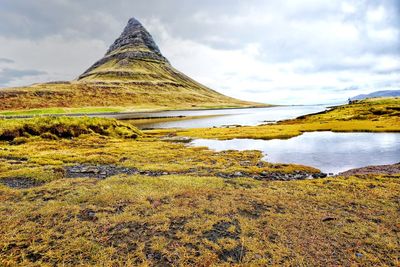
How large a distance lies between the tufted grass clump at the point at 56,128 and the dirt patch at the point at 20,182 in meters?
25.1

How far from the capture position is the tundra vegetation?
10.1 meters

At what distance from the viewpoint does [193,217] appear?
1345 cm

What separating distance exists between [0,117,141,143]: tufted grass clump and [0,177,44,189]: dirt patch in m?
25.1

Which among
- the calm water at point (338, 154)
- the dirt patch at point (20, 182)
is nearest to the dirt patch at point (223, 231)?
the dirt patch at point (20, 182)

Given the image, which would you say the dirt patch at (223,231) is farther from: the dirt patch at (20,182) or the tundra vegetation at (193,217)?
the dirt patch at (20,182)

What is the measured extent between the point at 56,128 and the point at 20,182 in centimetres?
2986

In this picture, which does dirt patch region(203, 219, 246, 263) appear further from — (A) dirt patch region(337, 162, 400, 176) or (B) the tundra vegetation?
(A) dirt patch region(337, 162, 400, 176)

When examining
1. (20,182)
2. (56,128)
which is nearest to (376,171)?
(20,182)

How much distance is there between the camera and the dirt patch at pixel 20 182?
60.4ft

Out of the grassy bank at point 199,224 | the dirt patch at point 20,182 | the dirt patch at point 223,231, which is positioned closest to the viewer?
the grassy bank at point 199,224

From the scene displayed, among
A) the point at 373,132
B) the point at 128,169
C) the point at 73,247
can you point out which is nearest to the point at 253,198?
the point at 73,247

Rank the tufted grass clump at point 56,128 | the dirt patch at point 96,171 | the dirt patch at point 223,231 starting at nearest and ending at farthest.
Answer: the dirt patch at point 223,231, the dirt patch at point 96,171, the tufted grass clump at point 56,128

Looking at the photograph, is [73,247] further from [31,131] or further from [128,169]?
[31,131]

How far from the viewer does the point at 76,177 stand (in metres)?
21.2
